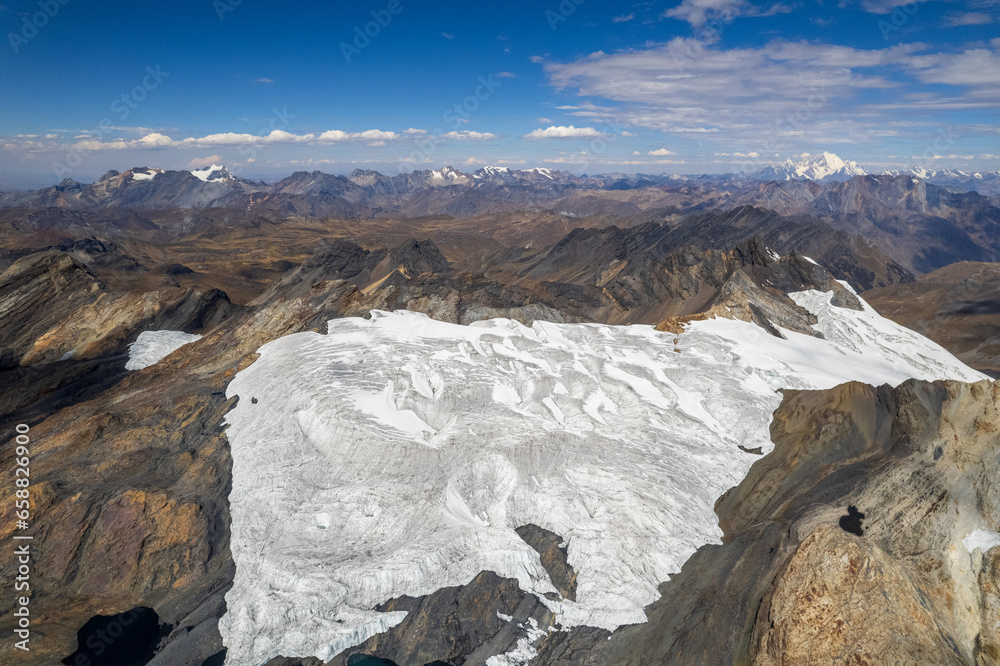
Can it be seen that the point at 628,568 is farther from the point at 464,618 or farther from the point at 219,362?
the point at 219,362

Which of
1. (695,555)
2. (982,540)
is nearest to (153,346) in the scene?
(695,555)

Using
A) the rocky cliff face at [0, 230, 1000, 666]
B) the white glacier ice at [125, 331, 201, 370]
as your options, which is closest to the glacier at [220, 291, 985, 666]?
the rocky cliff face at [0, 230, 1000, 666]

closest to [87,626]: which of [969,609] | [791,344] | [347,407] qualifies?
[347,407]

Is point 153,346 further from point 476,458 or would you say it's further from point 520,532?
point 520,532

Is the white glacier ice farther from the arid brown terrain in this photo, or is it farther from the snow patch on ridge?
the snow patch on ridge

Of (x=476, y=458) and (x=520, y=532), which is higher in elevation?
(x=476, y=458)

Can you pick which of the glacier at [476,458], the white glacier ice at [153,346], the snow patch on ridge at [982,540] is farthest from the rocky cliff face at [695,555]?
the white glacier ice at [153,346]

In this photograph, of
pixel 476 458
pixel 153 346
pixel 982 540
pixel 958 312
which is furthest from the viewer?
pixel 958 312
